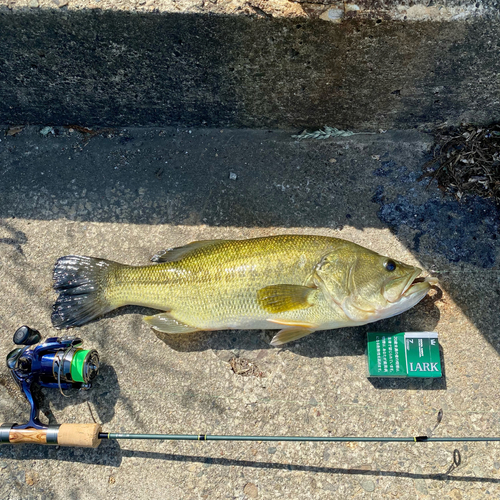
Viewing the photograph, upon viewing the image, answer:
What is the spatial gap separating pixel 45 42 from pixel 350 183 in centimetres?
267

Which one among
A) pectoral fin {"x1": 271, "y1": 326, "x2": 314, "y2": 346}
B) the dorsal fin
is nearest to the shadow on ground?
pectoral fin {"x1": 271, "y1": 326, "x2": 314, "y2": 346}

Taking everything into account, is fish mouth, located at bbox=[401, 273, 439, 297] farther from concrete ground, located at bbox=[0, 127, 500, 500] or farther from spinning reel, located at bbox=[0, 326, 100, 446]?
spinning reel, located at bbox=[0, 326, 100, 446]

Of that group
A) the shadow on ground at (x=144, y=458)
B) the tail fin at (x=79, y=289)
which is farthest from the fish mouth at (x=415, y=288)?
the tail fin at (x=79, y=289)

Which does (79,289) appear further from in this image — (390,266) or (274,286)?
(390,266)

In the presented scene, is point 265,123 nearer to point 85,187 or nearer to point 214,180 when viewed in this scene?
point 214,180

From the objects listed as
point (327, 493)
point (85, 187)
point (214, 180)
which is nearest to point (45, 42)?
point (85, 187)

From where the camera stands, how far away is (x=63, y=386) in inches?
126

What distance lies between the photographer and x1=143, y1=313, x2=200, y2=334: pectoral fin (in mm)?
3248

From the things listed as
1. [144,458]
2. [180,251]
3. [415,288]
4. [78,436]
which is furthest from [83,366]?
[415,288]

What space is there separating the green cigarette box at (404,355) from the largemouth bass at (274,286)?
0.28 metres

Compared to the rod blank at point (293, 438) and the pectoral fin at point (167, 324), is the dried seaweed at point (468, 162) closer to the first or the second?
the rod blank at point (293, 438)

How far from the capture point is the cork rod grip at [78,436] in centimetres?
302

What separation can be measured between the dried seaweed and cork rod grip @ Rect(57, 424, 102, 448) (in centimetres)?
348

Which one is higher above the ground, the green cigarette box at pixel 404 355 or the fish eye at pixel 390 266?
the fish eye at pixel 390 266
